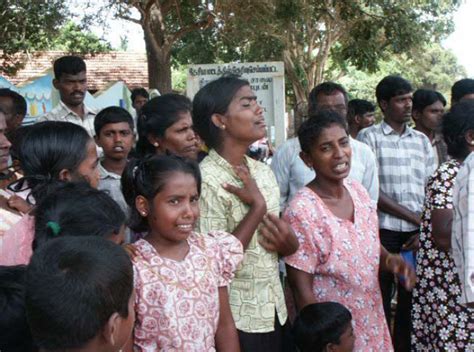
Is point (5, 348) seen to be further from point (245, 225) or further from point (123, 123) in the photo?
point (123, 123)

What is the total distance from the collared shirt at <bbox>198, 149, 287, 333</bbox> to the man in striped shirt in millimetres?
1695

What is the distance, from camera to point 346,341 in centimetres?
279

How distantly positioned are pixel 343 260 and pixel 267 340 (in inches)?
19.9

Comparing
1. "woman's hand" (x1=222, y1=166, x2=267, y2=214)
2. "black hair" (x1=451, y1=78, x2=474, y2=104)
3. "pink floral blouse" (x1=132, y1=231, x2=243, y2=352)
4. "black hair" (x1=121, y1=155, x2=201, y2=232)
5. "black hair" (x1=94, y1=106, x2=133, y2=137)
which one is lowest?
Answer: "pink floral blouse" (x1=132, y1=231, x2=243, y2=352)

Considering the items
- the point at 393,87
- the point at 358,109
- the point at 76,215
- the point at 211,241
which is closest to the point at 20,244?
the point at 76,215

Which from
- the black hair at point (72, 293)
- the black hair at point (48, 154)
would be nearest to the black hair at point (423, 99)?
the black hair at point (48, 154)

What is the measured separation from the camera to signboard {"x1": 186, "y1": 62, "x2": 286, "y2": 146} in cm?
670

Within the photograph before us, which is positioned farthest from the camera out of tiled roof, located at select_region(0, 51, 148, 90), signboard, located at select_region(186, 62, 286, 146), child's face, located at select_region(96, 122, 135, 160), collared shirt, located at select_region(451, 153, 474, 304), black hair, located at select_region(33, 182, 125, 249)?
tiled roof, located at select_region(0, 51, 148, 90)

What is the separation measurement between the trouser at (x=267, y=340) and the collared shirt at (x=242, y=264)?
0.02 meters

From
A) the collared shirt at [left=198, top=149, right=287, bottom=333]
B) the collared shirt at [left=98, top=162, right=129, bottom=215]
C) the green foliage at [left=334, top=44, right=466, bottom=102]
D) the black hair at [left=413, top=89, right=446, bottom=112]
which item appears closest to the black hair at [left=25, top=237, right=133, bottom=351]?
the collared shirt at [left=198, top=149, right=287, bottom=333]

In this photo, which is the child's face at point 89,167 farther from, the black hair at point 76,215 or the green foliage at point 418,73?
the green foliage at point 418,73

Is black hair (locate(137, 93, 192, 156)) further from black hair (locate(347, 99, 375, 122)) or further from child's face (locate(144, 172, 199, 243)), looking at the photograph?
black hair (locate(347, 99, 375, 122))

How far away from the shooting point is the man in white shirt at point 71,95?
16.4ft

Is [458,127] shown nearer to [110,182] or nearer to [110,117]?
[110,182]
